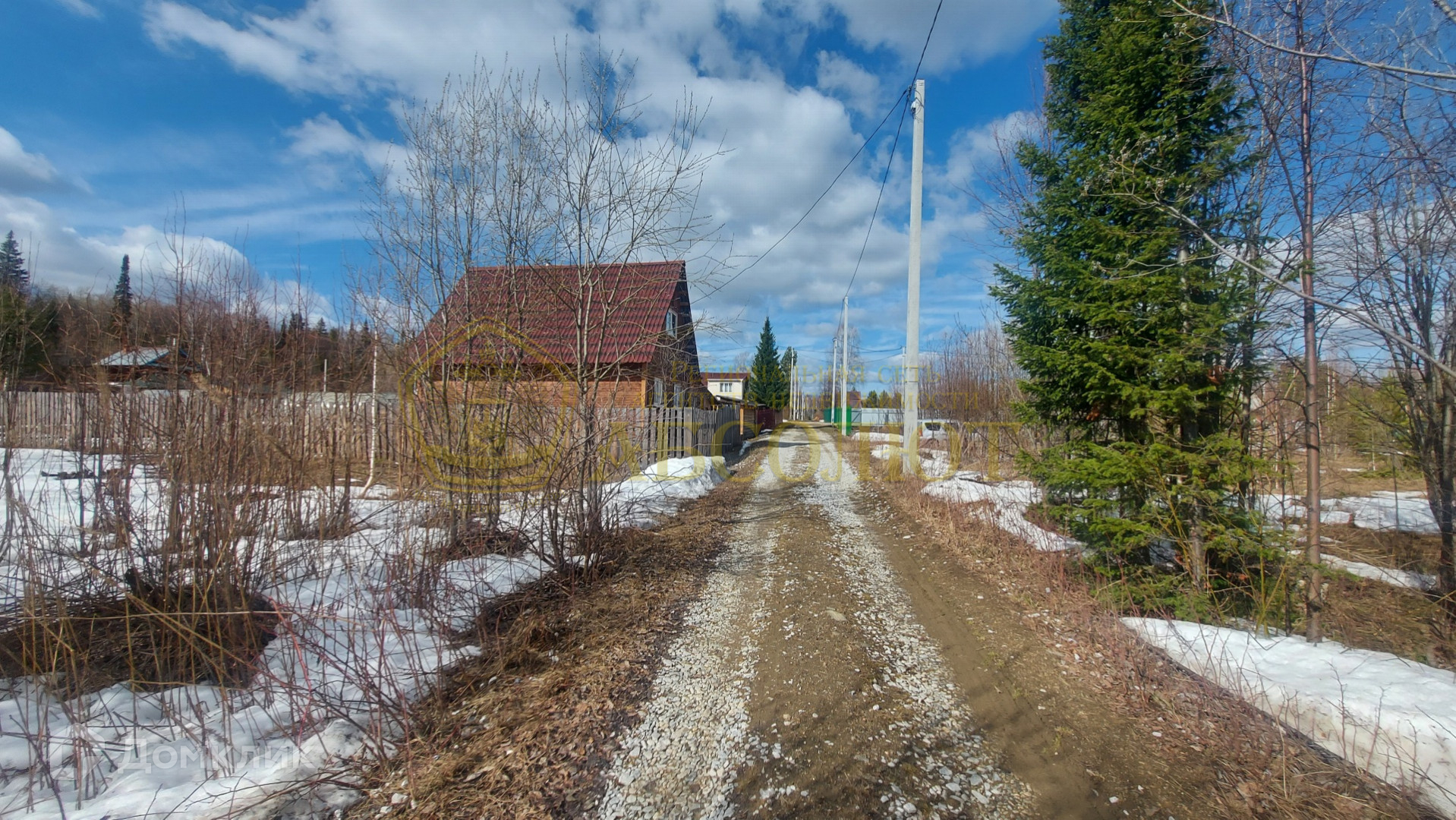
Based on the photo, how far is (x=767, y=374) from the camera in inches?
2138

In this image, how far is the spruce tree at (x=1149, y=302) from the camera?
161 inches

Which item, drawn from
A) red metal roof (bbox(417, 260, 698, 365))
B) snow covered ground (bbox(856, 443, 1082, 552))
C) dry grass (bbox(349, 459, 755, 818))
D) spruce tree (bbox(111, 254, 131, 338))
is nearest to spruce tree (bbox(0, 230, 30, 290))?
spruce tree (bbox(111, 254, 131, 338))

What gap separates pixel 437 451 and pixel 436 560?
1421 mm

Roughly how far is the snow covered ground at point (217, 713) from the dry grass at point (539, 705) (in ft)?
0.71

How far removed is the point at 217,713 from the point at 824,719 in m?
3.15

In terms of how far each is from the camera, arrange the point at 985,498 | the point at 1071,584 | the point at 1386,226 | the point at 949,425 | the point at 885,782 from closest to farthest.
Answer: the point at 885,782 < the point at 1386,226 < the point at 1071,584 < the point at 985,498 < the point at 949,425

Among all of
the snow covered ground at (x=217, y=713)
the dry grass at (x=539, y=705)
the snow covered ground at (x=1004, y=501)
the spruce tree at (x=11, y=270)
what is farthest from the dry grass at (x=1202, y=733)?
the spruce tree at (x=11, y=270)

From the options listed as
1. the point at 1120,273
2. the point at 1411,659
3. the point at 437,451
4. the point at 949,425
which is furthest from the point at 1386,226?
the point at 949,425

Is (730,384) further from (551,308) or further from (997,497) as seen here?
(551,308)

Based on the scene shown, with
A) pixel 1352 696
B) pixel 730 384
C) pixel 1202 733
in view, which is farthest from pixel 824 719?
pixel 730 384

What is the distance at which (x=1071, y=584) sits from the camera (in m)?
4.80

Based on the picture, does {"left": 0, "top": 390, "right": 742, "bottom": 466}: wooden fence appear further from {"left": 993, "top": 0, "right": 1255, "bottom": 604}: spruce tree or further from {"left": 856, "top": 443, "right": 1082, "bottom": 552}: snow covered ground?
{"left": 856, "top": 443, "right": 1082, "bottom": 552}: snow covered ground

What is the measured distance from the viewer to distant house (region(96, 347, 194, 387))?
3459 mm

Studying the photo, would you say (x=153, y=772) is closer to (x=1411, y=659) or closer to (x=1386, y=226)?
(x=1411, y=659)
